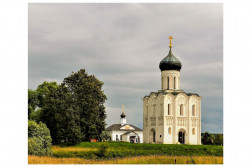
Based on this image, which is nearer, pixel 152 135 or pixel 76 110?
pixel 76 110

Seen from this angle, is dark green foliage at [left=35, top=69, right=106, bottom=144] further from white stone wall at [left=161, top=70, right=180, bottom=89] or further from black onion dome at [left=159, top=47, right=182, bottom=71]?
black onion dome at [left=159, top=47, right=182, bottom=71]

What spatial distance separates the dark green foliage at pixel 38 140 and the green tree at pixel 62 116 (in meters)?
6.75

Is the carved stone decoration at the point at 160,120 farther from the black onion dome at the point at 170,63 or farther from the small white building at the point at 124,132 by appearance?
the small white building at the point at 124,132

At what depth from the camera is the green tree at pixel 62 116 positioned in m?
38.8

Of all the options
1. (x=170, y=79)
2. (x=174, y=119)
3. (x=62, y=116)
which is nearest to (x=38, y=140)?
(x=62, y=116)

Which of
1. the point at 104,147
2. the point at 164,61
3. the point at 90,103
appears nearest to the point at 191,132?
the point at 164,61

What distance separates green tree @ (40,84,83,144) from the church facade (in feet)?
28.6

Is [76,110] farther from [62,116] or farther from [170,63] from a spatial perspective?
[170,63]

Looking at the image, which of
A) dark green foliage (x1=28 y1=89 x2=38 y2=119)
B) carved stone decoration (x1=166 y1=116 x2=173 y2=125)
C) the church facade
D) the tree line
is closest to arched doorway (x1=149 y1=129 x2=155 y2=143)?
the church facade

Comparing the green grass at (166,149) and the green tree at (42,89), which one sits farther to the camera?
the green tree at (42,89)

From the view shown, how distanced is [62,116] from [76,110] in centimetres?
155

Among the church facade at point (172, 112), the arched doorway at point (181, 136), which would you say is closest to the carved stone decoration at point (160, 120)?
the church facade at point (172, 112)

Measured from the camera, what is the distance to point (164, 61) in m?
43.8

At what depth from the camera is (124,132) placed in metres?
76.0
